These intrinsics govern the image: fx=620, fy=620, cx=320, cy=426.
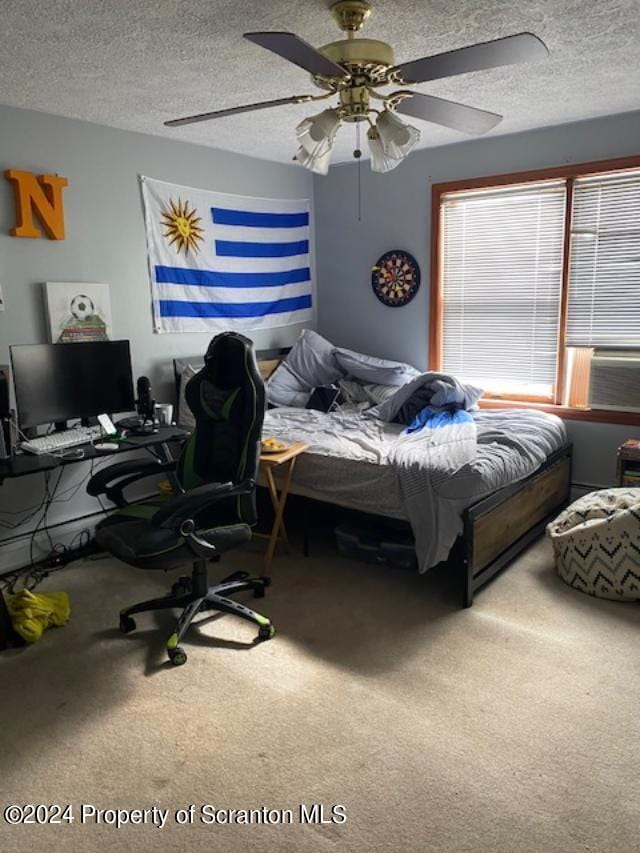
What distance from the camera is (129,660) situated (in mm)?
2549

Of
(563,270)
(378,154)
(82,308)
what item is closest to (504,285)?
(563,270)

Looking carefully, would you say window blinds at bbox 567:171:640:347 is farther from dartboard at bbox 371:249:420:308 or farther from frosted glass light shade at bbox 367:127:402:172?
frosted glass light shade at bbox 367:127:402:172

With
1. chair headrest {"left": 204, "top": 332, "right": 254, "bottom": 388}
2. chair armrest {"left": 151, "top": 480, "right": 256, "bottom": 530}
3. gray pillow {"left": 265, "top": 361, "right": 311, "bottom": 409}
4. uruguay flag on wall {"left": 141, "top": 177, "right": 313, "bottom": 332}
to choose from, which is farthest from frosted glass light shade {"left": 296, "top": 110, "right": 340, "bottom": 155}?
gray pillow {"left": 265, "top": 361, "right": 311, "bottom": 409}

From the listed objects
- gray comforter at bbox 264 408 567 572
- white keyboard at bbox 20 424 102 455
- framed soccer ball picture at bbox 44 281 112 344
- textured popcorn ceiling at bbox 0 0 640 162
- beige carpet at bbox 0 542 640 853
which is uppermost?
textured popcorn ceiling at bbox 0 0 640 162

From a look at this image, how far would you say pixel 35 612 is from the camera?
108 inches

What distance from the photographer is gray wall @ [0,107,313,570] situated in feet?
10.9

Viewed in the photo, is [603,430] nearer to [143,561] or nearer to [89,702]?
[143,561]

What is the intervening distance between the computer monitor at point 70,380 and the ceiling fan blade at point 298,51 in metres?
2.00

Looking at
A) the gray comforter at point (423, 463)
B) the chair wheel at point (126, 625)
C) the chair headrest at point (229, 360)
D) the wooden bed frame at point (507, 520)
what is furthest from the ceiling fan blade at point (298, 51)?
the chair wheel at point (126, 625)

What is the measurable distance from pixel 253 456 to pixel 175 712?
3.37 feet

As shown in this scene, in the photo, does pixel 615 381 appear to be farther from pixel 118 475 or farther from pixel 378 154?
pixel 118 475

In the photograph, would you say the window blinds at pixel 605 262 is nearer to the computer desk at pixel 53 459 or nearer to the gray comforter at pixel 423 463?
the gray comforter at pixel 423 463

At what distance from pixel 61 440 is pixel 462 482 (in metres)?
2.00

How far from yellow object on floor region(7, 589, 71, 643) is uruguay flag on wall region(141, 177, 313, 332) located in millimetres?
1918
